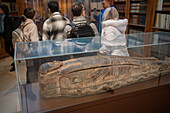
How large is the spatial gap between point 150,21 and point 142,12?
1.45 feet

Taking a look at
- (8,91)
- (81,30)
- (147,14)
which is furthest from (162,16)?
(8,91)

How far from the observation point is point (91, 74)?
1.58 metres

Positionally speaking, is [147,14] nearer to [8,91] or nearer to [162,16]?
[162,16]

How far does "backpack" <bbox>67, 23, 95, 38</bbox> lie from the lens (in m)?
2.22

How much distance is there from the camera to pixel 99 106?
158 centimetres

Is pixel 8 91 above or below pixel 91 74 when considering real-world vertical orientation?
below

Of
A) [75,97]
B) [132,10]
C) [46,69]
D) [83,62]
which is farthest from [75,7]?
[132,10]

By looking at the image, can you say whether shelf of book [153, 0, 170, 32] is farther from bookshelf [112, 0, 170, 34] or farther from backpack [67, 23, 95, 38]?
backpack [67, 23, 95, 38]

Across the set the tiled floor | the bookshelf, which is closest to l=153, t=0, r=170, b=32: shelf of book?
the bookshelf

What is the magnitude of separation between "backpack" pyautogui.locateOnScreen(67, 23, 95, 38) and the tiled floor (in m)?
1.35

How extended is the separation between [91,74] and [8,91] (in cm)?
192

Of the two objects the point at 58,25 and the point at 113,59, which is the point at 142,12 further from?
the point at 113,59

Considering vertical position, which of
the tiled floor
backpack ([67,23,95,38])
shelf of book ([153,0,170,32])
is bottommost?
the tiled floor

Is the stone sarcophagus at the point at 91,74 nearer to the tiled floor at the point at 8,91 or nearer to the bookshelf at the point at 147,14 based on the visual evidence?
the tiled floor at the point at 8,91
